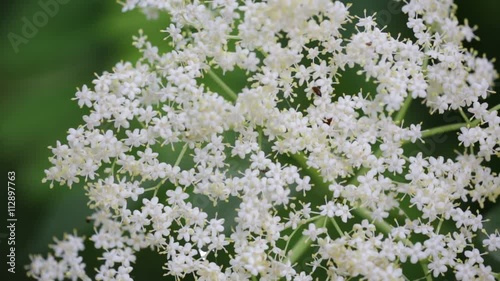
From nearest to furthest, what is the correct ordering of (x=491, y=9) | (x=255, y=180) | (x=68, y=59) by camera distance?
(x=255, y=180), (x=68, y=59), (x=491, y=9)

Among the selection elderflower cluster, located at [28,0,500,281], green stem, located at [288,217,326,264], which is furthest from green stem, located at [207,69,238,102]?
green stem, located at [288,217,326,264]

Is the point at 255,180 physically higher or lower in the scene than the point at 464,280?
higher

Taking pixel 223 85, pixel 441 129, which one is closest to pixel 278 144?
pixel 223 85

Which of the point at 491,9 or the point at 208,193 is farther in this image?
the point at 491,9

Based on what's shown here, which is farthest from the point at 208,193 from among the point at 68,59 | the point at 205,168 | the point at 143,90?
the point at 68,59

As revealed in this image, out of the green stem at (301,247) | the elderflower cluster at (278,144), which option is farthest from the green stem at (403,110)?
the green stem at (301,247)

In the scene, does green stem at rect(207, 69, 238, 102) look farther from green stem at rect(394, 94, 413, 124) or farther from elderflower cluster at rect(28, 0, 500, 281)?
green stem at rect(394, 94, 413, 124)

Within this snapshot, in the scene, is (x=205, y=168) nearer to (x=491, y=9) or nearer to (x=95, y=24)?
(x=95, y=24)

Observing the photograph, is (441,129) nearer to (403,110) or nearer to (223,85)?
(403,110)

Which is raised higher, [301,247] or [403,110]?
Answer: [403,110]
